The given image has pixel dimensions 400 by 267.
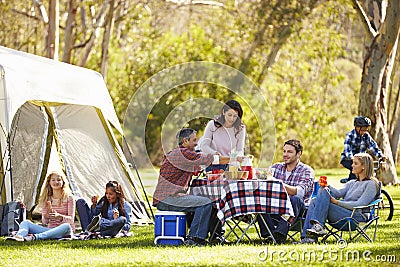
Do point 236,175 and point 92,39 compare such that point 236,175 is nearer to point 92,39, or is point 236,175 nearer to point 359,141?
point 359,141

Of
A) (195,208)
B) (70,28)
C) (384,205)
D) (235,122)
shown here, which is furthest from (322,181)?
(70,28)

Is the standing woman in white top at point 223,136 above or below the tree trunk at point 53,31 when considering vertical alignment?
below

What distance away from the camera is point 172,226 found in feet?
24.2

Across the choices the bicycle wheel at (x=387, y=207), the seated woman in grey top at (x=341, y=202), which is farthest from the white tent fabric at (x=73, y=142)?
the seated woman in grey top at (x=341, y=202)

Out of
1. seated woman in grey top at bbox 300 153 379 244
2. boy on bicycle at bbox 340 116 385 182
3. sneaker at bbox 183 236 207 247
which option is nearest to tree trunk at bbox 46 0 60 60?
boy on bicycle at bbox 340 116 385 182

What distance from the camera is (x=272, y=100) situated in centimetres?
2475

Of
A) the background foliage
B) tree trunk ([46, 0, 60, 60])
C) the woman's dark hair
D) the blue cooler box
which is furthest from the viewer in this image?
the background foliage

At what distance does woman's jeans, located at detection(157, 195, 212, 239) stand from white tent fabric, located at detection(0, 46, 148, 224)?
79.0 inches

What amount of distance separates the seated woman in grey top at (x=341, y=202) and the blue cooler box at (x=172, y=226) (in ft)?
3.33

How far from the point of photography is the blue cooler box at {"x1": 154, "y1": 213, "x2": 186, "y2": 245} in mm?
7355

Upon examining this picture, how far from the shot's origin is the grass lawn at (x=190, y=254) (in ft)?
20.1

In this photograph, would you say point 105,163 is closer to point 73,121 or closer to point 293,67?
point 73,121

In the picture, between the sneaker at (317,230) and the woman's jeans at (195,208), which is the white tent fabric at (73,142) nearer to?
the woman's jeans at (195,208)

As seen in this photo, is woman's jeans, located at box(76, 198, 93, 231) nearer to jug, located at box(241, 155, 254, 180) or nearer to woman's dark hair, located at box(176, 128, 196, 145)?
woman's dark hair, located at box(176, 128, 196, 145)
